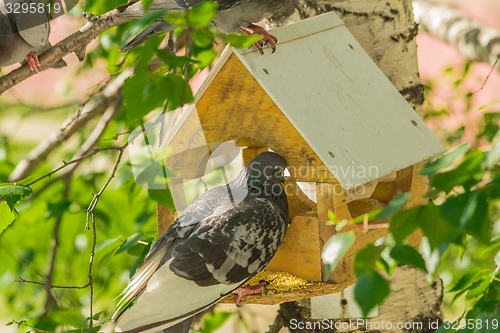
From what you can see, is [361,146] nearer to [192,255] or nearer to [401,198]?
[192,255]

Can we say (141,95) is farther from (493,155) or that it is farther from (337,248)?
(493,155)

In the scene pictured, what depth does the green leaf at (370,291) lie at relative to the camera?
1.27m

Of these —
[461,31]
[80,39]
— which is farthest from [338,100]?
[461,31]

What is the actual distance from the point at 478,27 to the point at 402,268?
1974 millimetres

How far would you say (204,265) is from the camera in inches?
82.8

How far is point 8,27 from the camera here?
342 cm

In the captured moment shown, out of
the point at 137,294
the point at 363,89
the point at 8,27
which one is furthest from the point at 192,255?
the point at 8,27

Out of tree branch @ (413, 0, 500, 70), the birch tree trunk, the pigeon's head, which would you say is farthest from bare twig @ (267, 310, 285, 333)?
tree branch @ (413, 0, 500, 70)

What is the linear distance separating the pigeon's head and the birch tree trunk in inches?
27.7

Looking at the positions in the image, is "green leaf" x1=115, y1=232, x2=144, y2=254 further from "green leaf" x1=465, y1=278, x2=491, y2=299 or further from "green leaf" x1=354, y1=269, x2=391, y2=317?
"green leaf" x1=354, y1=269, x2=391, y2=317

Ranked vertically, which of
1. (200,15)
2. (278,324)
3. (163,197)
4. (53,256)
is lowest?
(278,324)

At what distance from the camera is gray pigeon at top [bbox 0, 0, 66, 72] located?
329 cm

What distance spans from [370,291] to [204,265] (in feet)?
2.91

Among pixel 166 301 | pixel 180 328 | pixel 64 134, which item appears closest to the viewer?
pixel 166 301
